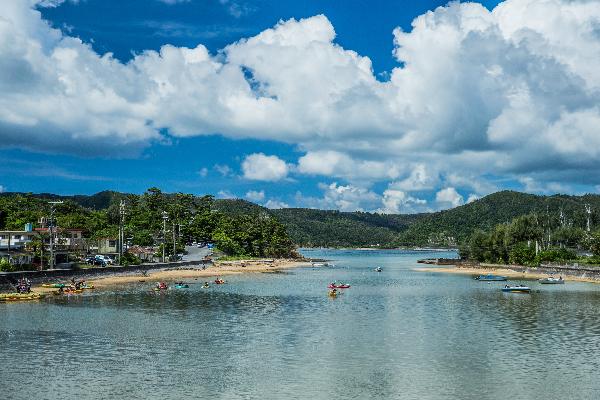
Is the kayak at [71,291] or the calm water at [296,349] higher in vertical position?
the kayak at [71,291]

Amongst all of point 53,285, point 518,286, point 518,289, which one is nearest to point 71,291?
point 53,285

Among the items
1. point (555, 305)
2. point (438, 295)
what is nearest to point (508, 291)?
point (438, 295)

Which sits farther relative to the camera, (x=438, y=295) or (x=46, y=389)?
(x=438, y=295)

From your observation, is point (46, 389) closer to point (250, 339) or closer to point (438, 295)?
point (250, 339)

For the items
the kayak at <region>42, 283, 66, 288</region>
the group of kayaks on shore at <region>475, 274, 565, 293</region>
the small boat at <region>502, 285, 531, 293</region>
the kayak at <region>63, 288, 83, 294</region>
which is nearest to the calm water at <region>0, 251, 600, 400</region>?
the kayak at <region>63, 288, 83, 294</region>

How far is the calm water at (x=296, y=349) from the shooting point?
4234 cm

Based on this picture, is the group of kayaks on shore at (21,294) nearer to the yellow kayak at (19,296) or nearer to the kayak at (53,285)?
A: the yellow kayak at (19,296)

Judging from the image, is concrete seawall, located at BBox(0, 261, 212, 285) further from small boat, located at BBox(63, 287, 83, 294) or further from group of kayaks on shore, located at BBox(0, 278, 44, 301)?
small boat, located at BBox(63, 287, 83, 294)

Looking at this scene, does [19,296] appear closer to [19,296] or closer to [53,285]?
[19,296]

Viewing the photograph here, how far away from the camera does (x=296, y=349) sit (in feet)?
187

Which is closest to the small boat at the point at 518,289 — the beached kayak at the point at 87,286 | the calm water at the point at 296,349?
the calm water at the point at 296,349

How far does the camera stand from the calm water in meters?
42.3

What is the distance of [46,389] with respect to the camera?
135 feet

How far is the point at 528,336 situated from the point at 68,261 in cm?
11832
